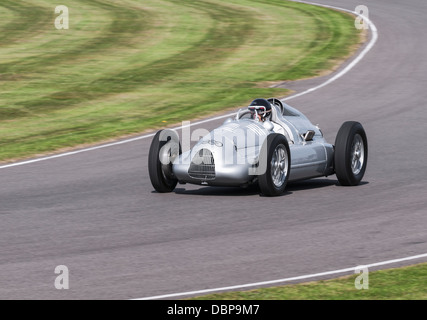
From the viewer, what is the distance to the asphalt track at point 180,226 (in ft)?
30.5

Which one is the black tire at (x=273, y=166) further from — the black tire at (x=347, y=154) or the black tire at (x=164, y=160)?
the black tire at (x=164, y=160)

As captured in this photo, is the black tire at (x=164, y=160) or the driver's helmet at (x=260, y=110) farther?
the driver's helmet at (x=260, y=110)

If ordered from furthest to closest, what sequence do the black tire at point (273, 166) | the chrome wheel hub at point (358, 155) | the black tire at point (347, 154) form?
the chrome wheel hub at point (358, 155) → the black tire at point (347, 154) → the black tire at point (273, 166)

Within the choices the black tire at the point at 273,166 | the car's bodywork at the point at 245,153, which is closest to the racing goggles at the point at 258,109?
the car's bodywork at the point at 245,153

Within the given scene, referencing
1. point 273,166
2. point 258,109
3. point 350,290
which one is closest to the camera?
point 350,290

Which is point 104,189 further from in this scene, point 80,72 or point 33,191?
point 80,72

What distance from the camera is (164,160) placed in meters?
13.2

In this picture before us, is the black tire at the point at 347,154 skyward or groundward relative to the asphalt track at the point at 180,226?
skyward

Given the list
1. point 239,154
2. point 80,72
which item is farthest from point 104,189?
point 80,72

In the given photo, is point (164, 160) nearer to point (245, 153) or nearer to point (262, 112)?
point (245, 153)

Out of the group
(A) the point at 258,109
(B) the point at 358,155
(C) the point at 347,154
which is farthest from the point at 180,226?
(B) the point at 358,155

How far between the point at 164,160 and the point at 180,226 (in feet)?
6.69
